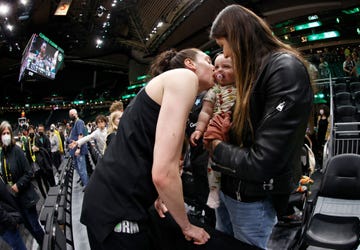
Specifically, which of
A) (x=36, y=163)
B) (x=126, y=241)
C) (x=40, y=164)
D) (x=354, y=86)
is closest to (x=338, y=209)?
(x=126, y=241)

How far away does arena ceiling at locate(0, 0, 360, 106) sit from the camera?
18.0 metres

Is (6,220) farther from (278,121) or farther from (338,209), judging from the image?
(338,209)

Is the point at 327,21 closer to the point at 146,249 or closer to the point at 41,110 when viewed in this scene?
the point at 146,249

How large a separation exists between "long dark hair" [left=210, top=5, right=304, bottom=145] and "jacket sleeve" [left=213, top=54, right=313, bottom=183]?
0.25 feet

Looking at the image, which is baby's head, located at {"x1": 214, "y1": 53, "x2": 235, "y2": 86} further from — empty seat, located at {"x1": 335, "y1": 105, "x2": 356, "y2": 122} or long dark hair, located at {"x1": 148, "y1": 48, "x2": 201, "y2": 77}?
empty seat, located at {"x1": 335, "y1": 105, "x2": 356, "y2": 122}

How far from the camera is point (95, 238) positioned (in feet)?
Answer: 4.17

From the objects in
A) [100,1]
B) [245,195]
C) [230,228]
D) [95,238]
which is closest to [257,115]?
[245,195]

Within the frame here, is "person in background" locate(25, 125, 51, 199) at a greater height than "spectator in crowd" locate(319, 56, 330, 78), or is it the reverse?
"spectator in crowd" locate(319, 56, 330, 78)

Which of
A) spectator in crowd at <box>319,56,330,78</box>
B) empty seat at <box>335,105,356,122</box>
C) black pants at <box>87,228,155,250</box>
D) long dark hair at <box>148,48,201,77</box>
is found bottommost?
empty seat at <box>335,105,356,122</box>

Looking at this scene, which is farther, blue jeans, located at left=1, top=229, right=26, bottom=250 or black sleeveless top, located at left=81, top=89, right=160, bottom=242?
blue jeans, located at left=1, top=229, right=26, bottom=250

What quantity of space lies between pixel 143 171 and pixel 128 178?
2.5 inches

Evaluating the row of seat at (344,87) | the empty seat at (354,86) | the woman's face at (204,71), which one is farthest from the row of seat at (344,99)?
the woman's face at (204,71)

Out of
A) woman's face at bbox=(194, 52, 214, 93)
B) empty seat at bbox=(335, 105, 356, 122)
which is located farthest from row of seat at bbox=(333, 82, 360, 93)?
woman's face at bbox=(194, 52, 214, 93)

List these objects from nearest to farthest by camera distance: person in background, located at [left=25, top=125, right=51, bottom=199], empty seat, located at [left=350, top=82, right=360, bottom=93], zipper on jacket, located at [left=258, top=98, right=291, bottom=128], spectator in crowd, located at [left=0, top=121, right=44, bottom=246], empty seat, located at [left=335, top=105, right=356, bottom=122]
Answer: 1. zipper on jacket, located at [left=258, top=98, right=291, bottom=128]
2. spectator in crowd, located at [left=0, top=121, right=44, bottom=246]
3. person in background, located at [left=25, top=125, right=51, bottom=199]
4. empty seat, located at [left=335, top=105, right=356, bottom=122]
5. empty seat, located at [left=350, top=82, right=360, bottom=93]
